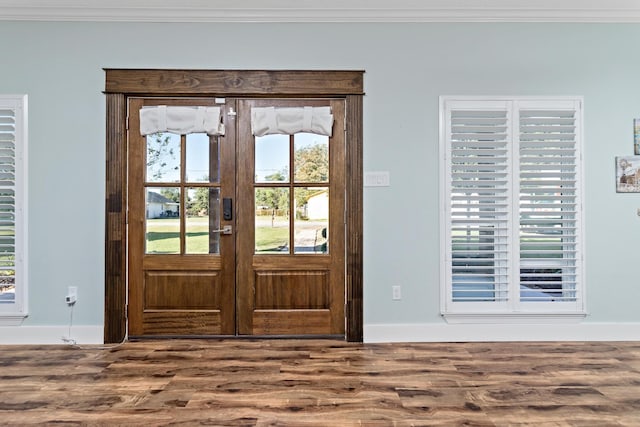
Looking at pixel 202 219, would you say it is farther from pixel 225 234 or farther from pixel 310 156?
pixel 310 156

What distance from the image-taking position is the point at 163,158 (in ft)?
10.9

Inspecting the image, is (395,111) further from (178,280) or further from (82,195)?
(82,195)

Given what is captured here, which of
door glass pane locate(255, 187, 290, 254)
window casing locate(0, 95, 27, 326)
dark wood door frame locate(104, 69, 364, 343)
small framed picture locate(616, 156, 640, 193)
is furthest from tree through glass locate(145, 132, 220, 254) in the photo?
small framed picture locate(616, 156, 640, 193)

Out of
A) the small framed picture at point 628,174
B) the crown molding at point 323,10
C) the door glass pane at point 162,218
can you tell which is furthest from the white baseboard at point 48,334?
the small framed picture at point 628,174

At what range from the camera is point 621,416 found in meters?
2.09

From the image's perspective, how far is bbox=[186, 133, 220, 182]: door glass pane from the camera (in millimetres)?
3322

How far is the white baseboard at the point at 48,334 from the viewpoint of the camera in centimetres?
320

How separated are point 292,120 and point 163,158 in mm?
1120

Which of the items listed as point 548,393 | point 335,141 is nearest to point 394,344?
point 548,393

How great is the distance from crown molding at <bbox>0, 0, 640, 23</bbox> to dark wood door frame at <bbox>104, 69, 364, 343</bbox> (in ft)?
1.45

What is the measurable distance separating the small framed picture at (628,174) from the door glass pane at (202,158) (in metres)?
A: 3.31

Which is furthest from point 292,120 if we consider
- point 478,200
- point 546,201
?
point 546,201

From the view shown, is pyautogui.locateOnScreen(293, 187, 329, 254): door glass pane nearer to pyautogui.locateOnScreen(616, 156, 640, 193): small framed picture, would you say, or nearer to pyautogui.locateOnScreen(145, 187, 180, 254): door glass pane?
pyautogui.locateOnScreen(145, 187, 180, 254): door glass pane

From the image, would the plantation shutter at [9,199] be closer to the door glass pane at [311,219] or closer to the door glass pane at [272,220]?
the door glass pane at [272,220]
